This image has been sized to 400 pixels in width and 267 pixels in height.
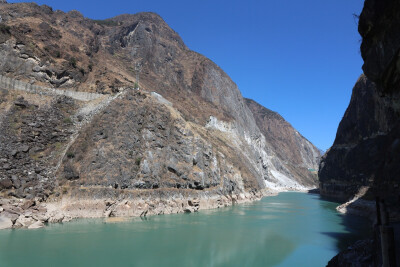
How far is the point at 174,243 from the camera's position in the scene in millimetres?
27062

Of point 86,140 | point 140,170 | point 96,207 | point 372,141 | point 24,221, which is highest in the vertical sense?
point 372,141

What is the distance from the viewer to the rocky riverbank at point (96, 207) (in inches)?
1211

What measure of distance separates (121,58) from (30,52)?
53.3 m

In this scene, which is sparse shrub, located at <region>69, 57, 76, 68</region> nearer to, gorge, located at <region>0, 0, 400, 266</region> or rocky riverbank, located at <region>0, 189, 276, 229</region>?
gorge, located at <region>0, 0, 400, 266</region>

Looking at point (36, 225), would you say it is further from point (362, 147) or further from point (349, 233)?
point (362, 147)

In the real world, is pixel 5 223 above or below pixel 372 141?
below

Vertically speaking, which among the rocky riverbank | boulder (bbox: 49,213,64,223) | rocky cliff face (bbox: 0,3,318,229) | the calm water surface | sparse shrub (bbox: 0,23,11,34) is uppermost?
sparse shrub (bbox: 0,23,11,34)

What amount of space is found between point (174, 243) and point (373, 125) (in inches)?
2235

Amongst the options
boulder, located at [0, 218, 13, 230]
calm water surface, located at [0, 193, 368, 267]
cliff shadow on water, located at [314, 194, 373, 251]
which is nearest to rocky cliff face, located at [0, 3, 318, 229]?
boulder, located at [0, 218, 13, 230]

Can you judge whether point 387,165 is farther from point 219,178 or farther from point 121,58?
point 121,58

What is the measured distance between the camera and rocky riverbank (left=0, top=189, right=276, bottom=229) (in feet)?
101

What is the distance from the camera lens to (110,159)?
137 ft

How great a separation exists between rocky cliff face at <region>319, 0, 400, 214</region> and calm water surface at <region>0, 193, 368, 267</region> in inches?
416

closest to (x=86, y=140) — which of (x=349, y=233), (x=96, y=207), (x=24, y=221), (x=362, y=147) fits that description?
(x=96, y=207)
